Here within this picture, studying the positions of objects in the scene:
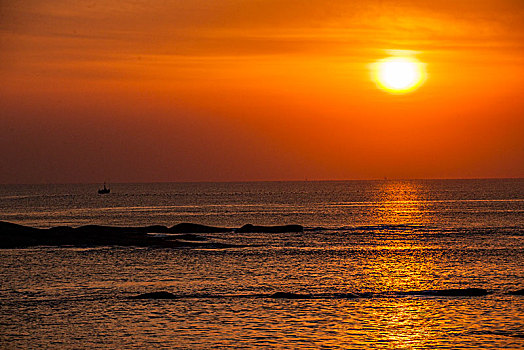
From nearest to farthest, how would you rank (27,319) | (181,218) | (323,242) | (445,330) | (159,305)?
1. (445,330)
2. (27,319)
3. (159,305)
4. (323,242)
5. (181,218)

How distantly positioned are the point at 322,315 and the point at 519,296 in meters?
13.0

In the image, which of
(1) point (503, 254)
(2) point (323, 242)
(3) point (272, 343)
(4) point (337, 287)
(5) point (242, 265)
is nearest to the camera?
(3) point (272, 343)

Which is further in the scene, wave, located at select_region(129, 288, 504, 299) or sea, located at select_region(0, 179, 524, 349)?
wave, located at select_region(129, 288, 504, 299)

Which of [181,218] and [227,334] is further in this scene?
[181,218]

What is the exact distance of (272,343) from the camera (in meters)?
35.7

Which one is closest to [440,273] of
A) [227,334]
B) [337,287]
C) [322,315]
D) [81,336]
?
[337,287]

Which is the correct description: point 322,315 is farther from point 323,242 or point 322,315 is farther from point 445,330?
point 323,242

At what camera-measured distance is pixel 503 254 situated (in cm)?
7250

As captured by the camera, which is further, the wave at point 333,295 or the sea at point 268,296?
the wave at point 333,295

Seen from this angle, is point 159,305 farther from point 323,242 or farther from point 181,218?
point 181,218

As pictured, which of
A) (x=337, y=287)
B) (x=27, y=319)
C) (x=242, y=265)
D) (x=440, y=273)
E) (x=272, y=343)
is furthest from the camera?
(x=242, y=265)

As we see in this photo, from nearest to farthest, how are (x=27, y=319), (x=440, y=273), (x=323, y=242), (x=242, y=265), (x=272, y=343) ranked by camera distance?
(x=272, y=343), (x=27, y=319), (x=440, y=273), (x=242, y=265), (x=323, y=242)

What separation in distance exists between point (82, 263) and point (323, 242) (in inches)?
1255

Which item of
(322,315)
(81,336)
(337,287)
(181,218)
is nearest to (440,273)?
(337,287)
